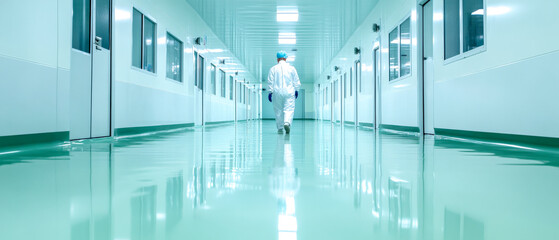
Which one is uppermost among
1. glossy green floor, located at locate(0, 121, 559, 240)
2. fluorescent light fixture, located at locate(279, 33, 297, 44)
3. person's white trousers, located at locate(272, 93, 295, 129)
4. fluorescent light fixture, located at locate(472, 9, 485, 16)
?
fluorescent light fixture, located at locate(279, 33, 297, 44)

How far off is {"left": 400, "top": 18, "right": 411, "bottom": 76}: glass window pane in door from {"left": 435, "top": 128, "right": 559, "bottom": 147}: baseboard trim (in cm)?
213

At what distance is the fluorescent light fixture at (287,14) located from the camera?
32.7 ft

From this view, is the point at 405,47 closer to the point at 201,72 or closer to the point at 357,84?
the point at 357,84

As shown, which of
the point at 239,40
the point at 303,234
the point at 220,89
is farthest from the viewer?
the point at 220,89

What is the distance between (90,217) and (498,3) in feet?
15.5

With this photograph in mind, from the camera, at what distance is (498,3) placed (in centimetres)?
436

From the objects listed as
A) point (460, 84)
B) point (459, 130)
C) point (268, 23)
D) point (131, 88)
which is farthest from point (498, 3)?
point (268, 23)

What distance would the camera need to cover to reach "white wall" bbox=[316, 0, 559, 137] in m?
3.57

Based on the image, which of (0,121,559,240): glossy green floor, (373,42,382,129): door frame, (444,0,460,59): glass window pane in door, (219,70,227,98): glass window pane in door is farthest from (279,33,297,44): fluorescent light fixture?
(0,121,559,240): glossy green floor

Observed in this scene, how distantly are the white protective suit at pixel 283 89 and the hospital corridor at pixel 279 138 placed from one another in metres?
0.03

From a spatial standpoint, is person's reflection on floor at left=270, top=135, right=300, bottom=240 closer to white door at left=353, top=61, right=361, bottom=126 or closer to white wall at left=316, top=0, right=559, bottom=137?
white wall at left=316, top=0, right=559, bottom=137

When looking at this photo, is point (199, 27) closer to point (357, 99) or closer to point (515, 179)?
point (357, 99)

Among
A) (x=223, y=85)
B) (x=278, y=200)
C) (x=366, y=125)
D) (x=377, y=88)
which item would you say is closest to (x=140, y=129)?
(x=278, y=200)

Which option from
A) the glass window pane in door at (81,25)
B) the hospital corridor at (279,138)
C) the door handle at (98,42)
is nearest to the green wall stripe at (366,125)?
the hospital corridor at (279,138)
